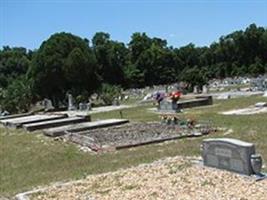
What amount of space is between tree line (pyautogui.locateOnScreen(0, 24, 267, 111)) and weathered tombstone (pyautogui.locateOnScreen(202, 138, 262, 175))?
30.8 meters

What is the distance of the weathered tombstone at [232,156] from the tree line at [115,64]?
30.8 meters

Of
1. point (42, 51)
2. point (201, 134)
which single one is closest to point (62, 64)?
point (42, 51)

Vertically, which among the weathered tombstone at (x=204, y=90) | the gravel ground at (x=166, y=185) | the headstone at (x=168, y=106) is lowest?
the gravel ground at (x=166, y=185)

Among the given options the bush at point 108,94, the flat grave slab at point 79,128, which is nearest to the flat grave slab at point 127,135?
the flat grave slab at point 79,128

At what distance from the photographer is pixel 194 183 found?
11.0 metres

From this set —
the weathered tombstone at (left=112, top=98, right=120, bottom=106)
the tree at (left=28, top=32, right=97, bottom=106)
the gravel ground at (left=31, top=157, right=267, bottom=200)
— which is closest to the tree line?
the tree at (left=28, top=32, right=97, bottom=106)

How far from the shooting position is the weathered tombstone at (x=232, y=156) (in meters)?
11.2

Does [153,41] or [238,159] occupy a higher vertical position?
[153,41]

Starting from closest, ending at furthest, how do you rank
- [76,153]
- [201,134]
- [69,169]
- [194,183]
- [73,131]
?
[194,183], [69,169], [76,153], [201,134], [73,131]

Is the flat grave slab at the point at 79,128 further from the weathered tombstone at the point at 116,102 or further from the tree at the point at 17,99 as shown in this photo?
the tree at the point at 17,99

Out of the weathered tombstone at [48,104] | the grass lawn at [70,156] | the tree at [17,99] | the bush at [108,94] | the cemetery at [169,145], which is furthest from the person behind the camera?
the weathered tombstone at [48,104]

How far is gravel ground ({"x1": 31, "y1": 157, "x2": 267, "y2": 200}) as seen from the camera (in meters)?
10.1

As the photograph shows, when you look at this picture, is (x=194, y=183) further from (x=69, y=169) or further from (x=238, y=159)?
(x=69, y=169)

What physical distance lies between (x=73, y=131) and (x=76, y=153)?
191 inches
